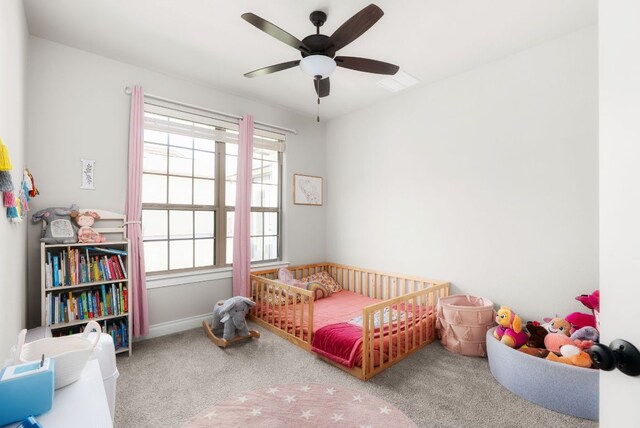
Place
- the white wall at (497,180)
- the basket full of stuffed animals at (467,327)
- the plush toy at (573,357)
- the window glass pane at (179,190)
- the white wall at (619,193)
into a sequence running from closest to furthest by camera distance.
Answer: the white wall at (619,193), the plush toy at (573,357), the white wall at (497,180), the basket full of stuffed animals at (467,327), the window glass pane at (179,190)

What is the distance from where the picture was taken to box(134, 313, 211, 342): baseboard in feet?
9.69

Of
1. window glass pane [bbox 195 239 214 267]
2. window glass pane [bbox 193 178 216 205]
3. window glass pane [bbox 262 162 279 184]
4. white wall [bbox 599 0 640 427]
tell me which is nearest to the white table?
white wall [bbox 599 0 640 427]

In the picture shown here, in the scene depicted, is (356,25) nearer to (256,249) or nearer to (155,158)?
(155,158)

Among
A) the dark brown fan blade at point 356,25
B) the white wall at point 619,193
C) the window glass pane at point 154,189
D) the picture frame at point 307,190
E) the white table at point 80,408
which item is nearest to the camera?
the white wall at point 619,193

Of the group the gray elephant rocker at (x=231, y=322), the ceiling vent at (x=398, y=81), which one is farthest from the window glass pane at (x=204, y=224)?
the ceiling vent at (x=398, y=81)

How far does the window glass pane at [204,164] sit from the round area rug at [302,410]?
2.28 meters

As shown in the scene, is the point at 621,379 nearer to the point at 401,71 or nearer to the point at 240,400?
the point at 240,400

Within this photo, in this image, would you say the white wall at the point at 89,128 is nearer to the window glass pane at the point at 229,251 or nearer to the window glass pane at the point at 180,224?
the window glass pane at the point at 229,251

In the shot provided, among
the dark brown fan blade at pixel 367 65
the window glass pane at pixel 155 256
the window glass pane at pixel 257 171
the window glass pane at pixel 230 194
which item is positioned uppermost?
the dark brown fan blade at pixel 367 65

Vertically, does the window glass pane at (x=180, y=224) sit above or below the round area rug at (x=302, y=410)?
above

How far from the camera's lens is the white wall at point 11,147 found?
1.42 metres

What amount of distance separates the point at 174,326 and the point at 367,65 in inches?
119

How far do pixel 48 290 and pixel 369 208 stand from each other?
10.4 ft

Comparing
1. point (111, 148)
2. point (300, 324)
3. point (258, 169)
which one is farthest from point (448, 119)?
point (111, 148)
